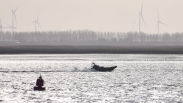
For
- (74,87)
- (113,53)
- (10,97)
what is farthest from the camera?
(113,53)

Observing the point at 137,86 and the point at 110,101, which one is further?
the point at 137,86

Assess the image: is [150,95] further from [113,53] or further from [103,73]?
[113,53]

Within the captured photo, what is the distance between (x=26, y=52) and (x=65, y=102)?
133 m

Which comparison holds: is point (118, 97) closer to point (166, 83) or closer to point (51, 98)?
point (51, 98)

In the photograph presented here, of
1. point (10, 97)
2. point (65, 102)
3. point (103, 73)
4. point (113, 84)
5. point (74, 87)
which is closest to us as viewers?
point (65, 102)

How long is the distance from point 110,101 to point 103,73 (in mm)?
38918

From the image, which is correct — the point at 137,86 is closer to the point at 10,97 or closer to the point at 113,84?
the point at 113,84

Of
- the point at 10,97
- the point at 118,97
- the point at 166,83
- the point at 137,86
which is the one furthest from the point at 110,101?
the point at 166,83

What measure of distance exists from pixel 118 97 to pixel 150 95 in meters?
3.82

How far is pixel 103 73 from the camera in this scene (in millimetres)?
84375

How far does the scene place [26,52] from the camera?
17562 centimetres

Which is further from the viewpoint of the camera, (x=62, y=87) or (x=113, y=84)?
(x=113, y=84)

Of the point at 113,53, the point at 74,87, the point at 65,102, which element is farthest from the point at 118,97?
the point at 113,53

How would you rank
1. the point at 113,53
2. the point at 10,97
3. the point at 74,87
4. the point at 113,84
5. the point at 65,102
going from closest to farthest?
1. the point at 65,102
2. the point at 10,97
3. the point at 74,87
4. the point at 113,84
5. the point at 113,53
